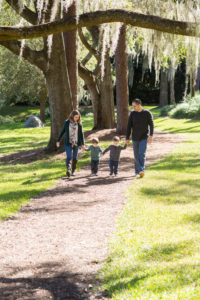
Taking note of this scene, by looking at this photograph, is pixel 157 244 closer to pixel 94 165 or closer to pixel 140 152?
pixel 140 152

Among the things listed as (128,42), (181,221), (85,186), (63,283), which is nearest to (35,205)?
(85,186)

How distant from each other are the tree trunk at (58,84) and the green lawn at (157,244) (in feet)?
16.4

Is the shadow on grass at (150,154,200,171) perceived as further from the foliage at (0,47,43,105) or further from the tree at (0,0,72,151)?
the foliage at (0,47,43,105)

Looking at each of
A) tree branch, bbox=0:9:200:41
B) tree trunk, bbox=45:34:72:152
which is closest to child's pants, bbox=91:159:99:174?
tree trunk, bbox=45:34:72:152

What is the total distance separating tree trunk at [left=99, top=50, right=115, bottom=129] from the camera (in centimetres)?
1817

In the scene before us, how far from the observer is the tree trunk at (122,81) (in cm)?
1612

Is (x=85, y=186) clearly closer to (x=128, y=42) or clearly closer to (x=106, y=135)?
(x=106, y=135)

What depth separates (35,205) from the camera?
7.62 m

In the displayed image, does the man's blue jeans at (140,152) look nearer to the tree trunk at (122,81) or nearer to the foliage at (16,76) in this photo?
the tree trunk at (122,81)

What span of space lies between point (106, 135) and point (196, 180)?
8.00 metres

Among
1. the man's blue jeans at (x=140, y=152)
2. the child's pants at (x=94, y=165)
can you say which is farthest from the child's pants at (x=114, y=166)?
the man's blue jeans at (x=140, y=152)

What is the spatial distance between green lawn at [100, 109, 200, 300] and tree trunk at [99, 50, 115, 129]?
30.9 feet

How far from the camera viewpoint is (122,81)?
16.4m

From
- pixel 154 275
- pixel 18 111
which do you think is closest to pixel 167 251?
pixel 154 275
